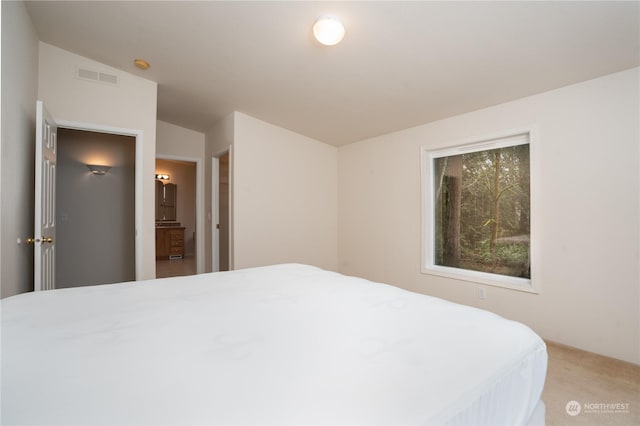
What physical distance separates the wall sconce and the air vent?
174 centimetres

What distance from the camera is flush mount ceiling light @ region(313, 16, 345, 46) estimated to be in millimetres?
2115

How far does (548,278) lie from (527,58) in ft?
5.76

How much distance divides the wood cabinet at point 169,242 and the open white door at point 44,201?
4.63m

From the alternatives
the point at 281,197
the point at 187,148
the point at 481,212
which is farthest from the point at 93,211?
the point at 481,212

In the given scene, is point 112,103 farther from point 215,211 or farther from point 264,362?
point 264,362

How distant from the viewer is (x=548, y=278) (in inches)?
102

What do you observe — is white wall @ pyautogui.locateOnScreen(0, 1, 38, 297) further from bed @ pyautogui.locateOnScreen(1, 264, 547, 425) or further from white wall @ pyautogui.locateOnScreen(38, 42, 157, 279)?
bed @ pyautogui.locateOnScreen(1, 264, 547, 425)

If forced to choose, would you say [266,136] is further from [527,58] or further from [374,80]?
[527,58]

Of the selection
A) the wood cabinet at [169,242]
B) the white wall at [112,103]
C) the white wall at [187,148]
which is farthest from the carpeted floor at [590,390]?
the wood cabinet at [169,242]

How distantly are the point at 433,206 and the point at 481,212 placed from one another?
54 cm

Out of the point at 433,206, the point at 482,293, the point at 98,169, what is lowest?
the point at 482,293

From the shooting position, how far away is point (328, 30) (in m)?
2.14

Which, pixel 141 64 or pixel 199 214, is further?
pixel 199 214

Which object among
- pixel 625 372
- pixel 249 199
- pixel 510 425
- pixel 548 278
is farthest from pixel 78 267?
pixel 625 372
